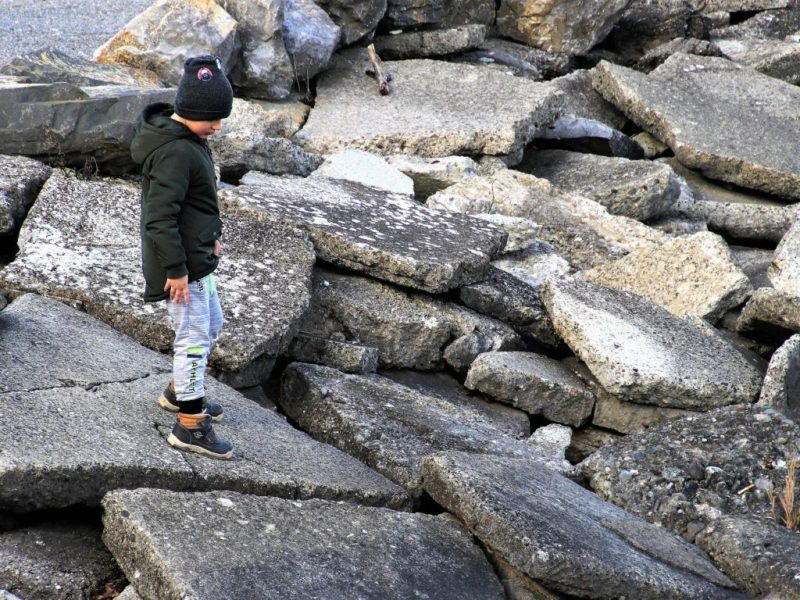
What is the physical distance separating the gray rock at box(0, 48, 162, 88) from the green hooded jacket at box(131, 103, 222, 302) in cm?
294

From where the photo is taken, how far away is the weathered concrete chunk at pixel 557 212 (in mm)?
6797

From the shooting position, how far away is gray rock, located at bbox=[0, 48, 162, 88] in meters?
6.35

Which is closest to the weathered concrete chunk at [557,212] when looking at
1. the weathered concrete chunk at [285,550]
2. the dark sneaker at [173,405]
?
the dark sneaker at [173,405]

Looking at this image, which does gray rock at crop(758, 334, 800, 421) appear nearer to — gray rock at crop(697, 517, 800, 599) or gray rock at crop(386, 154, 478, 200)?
gray rock at crop(697, 517, 800, 599)

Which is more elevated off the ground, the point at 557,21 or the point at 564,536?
the point at 557,21

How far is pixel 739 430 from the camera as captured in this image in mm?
4477

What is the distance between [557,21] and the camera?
9969mm

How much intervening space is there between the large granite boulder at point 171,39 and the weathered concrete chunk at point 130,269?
6.14 ft

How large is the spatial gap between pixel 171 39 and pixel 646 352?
406 cm

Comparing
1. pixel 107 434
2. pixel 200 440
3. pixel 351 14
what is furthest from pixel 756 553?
pixel 351 14

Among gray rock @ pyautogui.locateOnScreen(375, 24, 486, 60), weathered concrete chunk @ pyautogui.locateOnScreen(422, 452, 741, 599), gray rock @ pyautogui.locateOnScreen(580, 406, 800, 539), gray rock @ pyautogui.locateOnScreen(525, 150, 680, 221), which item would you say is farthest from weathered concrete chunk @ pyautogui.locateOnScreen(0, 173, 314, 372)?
gray rock @ pyautogui.locateOnScreen(375, 24, 486, 60)

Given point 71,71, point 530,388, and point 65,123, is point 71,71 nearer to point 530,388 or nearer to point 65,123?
point 65,123

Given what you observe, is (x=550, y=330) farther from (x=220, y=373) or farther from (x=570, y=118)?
(x=570, y=118)

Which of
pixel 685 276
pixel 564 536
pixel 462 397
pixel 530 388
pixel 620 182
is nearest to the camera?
pixel 564 536
